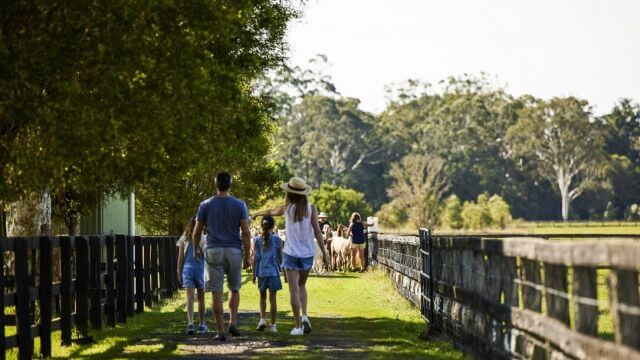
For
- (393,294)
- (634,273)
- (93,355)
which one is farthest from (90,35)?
(393,294)

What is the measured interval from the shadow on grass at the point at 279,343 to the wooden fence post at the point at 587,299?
512cm

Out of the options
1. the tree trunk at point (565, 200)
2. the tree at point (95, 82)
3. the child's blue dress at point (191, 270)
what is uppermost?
the tree trunk at point (565, 200)

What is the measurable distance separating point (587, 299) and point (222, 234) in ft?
22.8

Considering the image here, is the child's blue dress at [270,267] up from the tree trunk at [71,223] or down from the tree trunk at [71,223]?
down

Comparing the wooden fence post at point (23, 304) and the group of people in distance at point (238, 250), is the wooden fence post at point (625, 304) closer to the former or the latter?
the wooden fence post at point (23, 304)

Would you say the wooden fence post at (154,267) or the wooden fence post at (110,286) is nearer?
the wooden fence post at (110,286)

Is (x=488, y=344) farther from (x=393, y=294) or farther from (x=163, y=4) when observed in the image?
(x=393, y=294)

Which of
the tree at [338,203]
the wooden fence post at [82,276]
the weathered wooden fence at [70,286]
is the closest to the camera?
the weathered wooden fence at [70,286]

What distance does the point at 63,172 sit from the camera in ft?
52.5

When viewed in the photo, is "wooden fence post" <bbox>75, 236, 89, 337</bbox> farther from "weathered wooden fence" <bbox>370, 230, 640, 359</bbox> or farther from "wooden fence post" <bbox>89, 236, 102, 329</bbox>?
"weathered wooden fence" <bbox>370, 230, 640, 359</bbox>

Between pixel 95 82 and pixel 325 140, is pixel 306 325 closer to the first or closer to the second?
pixel 95 82

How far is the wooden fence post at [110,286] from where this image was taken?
60.3 feet

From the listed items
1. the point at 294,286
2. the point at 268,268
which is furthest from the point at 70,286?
Result: the point at 268,268

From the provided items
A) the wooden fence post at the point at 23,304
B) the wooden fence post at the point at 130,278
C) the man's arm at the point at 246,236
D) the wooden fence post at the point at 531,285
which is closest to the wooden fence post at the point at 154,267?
the wooden fence post at the point at 130,278
